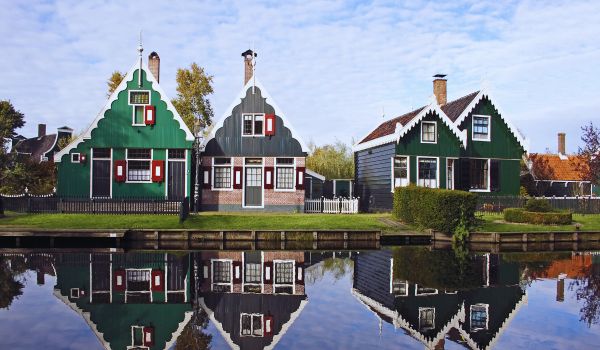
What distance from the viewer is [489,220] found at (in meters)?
29.3

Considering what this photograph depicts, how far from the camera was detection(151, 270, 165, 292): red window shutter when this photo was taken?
50.5 feet

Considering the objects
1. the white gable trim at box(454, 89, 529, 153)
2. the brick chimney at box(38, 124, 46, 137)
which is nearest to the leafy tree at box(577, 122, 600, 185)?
the white gable trim at box(454, 89, 529, 153)

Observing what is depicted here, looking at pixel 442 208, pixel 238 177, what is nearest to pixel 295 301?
pixel 442 208

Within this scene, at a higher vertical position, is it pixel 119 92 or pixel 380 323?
pixel 119 92

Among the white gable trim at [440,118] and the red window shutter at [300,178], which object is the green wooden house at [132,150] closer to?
the red window shutter at [300,178]

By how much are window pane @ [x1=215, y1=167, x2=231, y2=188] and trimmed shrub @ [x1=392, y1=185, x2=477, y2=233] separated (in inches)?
436

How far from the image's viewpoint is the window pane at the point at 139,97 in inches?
1246

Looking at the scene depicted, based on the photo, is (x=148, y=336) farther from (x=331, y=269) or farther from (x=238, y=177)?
(x=238, y=177)

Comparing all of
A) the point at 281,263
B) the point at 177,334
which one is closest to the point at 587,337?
the point at 177,334

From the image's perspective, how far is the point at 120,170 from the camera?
31.3 meters

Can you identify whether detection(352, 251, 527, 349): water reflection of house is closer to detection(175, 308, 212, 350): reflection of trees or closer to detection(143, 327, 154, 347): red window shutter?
detection(175, 308, 212, 350): reflection of trees

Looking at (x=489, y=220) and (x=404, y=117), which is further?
(x=404, y=117)

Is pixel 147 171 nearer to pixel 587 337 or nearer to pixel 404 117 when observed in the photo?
pixel 404 117

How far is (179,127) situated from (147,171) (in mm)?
3031
